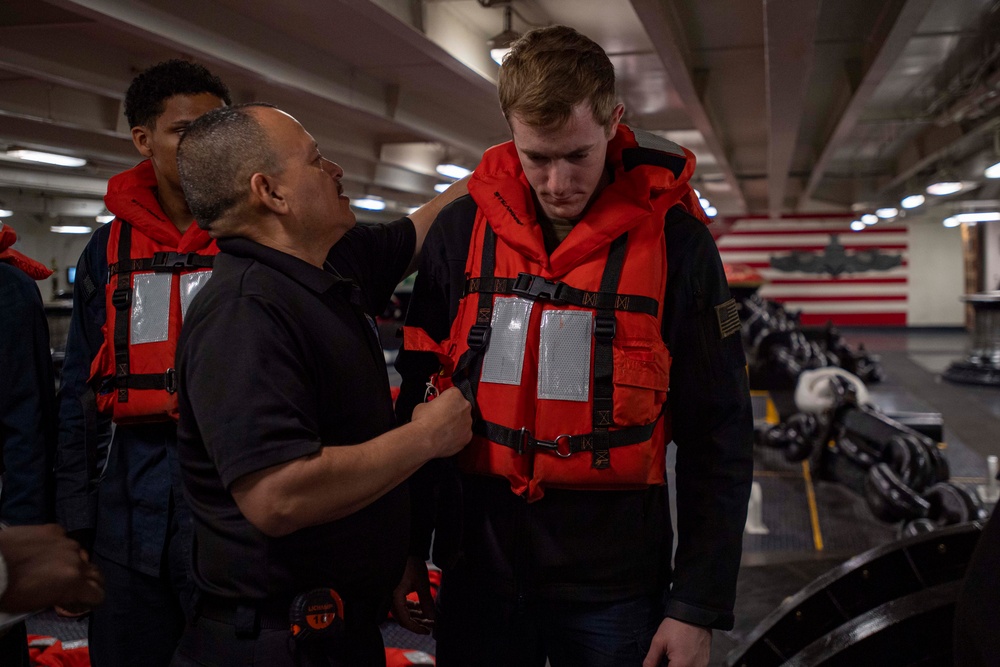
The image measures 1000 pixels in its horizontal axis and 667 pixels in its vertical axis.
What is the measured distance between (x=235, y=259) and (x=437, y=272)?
0.51 meters

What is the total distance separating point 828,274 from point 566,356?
25721mm

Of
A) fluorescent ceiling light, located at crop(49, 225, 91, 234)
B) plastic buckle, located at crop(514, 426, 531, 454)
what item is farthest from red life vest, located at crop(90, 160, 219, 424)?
fluorescent ceiling light, located at crop(49, 225, 91, 234)

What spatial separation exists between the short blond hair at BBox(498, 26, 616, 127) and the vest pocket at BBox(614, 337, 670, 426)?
1.58ft

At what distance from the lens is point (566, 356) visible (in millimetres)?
1668

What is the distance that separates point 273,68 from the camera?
20.2 feet

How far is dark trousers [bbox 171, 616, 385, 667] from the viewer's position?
1.52 m

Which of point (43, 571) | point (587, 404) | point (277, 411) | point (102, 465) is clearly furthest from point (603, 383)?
point (102, 465)

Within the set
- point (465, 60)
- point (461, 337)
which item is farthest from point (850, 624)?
point (465, 60)

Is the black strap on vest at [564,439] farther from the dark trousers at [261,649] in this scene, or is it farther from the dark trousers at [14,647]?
the dark trousers at [14,647]

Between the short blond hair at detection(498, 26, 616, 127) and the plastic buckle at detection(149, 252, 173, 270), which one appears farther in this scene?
the plastic buckle at detection(149, 252, 173, 270)

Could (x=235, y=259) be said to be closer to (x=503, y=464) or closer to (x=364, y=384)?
(x=364, y=384)

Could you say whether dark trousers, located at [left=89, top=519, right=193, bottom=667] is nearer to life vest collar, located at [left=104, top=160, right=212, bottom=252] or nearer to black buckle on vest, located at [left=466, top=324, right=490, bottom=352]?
life vest collar, located at [left=104, top=160, right=212, bottom=252]

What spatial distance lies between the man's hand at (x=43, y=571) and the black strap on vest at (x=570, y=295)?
97 centimetres

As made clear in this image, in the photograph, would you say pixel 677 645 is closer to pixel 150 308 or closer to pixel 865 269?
pixel 150 308
